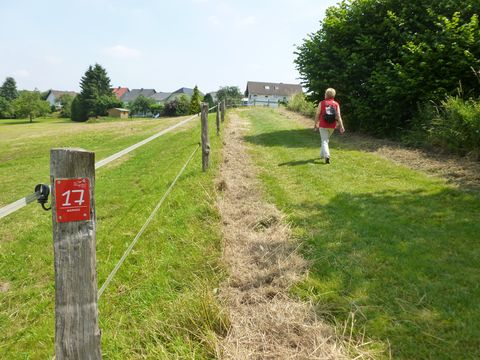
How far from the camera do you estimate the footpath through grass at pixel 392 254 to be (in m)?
3.00

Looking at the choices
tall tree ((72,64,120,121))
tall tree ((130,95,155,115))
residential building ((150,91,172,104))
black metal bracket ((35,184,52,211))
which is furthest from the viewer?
residential building ((150,91,172,104))

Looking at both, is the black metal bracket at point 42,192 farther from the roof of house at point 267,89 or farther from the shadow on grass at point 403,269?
the roof of house at point 267,89

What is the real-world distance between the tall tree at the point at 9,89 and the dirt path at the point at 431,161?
146 m

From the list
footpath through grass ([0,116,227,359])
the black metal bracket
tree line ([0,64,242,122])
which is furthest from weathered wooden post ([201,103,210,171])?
tree line ([0,64,242,122])

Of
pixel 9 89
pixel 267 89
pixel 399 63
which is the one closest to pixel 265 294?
pixel 399 63

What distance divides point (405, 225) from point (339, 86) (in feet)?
30.5

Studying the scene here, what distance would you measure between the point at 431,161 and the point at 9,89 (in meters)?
152

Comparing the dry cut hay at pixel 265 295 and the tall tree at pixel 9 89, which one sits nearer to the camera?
the dry cut hay at pixel 265 295

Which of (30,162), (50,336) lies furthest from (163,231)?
(30,162)

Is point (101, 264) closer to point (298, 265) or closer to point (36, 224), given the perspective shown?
point (298, 265)

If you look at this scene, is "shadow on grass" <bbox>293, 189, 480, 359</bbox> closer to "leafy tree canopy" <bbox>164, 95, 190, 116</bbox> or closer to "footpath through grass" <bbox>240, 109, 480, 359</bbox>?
"footpath through grass" <bbox>240, 109, 480, 359</bbox>

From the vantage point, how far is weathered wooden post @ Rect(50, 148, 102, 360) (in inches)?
80.1

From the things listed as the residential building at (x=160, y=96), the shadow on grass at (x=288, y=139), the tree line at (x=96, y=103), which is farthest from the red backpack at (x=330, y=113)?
the residential building at (x=160, y=96)

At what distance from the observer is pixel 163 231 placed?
5371 millimetres
